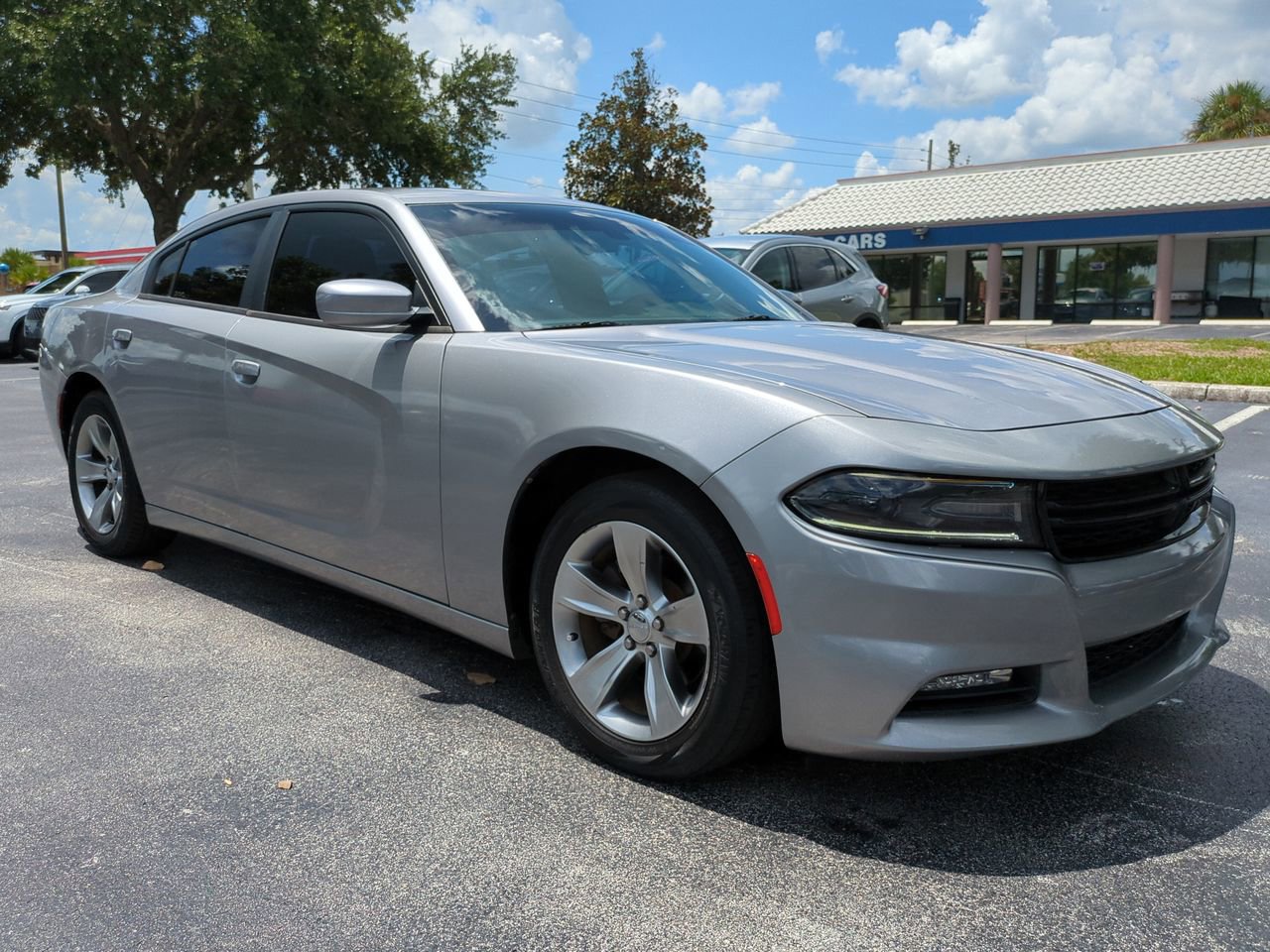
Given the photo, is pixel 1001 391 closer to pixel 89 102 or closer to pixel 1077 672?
pixel 1077 672

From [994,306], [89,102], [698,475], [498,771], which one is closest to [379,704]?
[498,771]

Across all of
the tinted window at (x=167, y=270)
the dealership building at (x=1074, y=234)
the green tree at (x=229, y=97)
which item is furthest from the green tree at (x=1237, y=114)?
the tinted window at (x=167, y=270)

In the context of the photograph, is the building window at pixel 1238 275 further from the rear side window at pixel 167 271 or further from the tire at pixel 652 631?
the tire at pixel 652 631

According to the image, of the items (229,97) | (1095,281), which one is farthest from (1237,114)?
(229,97)

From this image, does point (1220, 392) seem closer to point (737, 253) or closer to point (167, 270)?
point (737, 253)

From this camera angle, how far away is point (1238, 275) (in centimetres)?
3200

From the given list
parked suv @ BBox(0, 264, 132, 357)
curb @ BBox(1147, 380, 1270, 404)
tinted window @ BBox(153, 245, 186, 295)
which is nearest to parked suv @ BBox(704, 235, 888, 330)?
curb @ BBox(1147, 380, 1270, 404)

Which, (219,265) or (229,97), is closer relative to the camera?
(219,265)

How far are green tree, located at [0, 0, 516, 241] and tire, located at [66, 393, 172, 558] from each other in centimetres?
1970

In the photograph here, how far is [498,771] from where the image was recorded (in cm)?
303

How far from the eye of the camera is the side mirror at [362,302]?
3348 mm

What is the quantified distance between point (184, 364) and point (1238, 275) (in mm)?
33610

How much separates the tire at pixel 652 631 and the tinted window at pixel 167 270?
2604mm

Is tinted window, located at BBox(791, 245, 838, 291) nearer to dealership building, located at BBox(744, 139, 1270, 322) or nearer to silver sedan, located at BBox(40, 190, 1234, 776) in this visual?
silver sedan, located at BBox(40, 190, 1234, 776)
